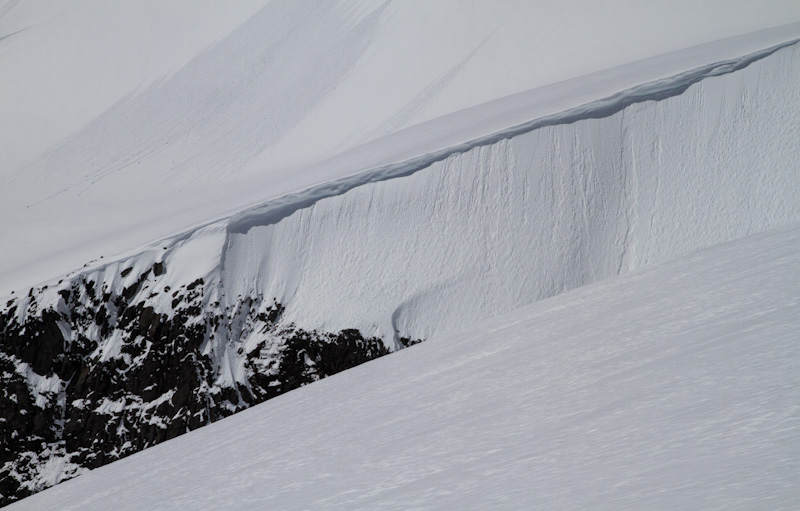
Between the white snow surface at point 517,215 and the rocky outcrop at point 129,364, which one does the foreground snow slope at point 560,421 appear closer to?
the rocky outcrop at point 129,364

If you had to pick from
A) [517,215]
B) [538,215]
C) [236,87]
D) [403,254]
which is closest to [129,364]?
[403,254]

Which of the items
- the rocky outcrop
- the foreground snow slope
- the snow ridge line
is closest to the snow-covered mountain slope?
the snow ridge line

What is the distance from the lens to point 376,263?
480 inches

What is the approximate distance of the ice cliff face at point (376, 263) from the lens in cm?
1123

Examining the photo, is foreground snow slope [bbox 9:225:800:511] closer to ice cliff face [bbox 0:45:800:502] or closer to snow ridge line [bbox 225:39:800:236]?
ice cliff face [bbox 0:45:800:502]

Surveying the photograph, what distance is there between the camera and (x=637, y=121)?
12852 mm

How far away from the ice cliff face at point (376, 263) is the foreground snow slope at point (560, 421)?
13.6ft

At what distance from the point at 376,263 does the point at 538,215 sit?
2858mm

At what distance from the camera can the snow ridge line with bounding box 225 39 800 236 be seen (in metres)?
12.9

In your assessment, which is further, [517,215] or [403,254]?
[517,215]

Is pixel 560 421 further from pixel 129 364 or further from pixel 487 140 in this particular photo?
pixel 487 140

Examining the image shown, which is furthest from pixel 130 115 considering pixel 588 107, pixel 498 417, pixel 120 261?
pixel 498 417

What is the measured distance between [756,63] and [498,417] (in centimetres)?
1116

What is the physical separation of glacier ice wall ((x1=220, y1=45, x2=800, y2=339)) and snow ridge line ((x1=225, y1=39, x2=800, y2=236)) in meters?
0.11
